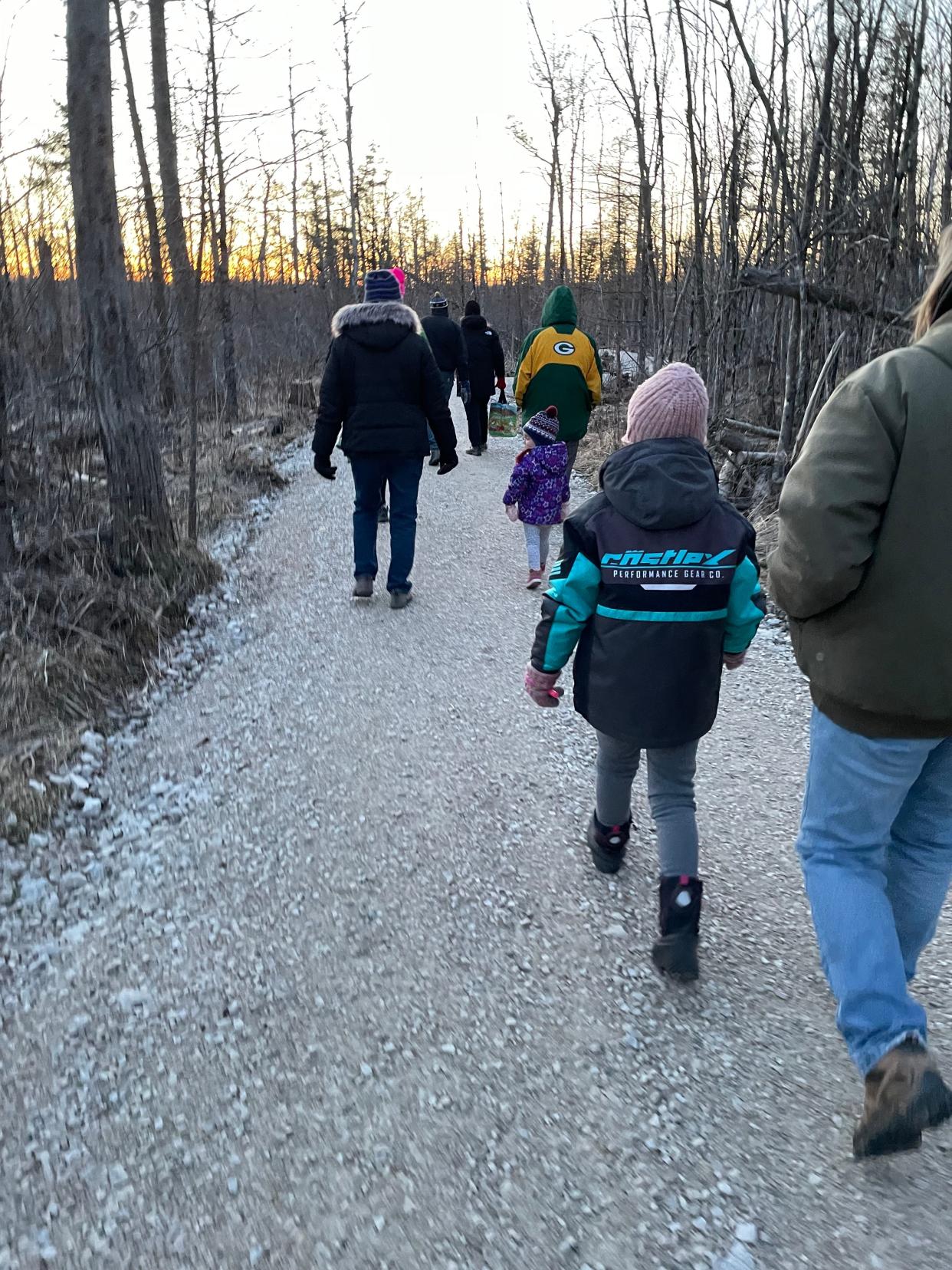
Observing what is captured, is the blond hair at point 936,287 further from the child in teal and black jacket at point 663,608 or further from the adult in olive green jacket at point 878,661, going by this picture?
the child in teal and black jacket at point 663,608

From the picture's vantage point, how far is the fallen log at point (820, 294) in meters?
6.40

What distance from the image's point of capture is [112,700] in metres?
4.57

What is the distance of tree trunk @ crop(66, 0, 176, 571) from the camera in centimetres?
561

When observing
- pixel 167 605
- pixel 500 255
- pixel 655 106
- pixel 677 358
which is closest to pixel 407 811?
pixel 167 605

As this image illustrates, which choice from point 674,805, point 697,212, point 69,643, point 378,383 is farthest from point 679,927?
point 697,212

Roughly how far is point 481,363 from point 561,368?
5.10m

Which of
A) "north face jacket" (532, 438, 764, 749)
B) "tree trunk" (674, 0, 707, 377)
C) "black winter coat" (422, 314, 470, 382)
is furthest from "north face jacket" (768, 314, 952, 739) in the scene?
"black winter coat" (422, 314, 470, 382)

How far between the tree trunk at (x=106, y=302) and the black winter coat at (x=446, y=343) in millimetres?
5605

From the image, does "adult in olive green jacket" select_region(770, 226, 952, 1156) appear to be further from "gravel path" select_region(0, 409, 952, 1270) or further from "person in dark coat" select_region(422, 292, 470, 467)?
"person in dark coat" select_region(422, 292, 470, 467)

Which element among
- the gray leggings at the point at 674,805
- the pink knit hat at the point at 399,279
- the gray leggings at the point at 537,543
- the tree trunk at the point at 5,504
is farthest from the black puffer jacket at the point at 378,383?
the gray leggings at the point at 674,805

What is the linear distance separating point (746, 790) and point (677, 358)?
7.46 metres

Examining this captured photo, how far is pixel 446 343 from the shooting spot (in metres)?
11.1

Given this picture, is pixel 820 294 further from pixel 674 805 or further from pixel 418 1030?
pixel 418 1030

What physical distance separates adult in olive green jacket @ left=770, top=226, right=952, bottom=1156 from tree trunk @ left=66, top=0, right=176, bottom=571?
16.0 feet
